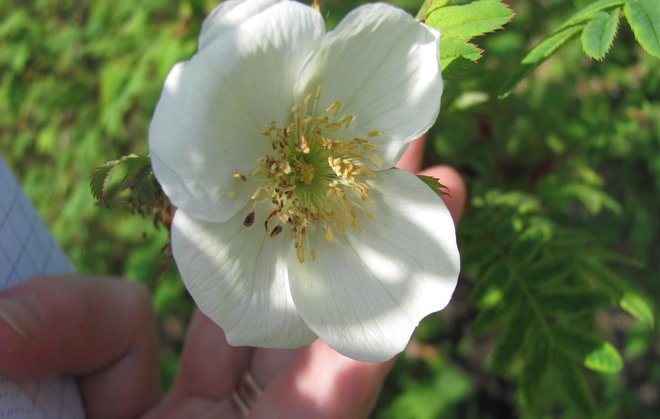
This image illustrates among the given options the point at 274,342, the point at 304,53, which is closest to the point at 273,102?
the point at 304,53

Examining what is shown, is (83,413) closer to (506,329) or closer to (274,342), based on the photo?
(274,342)

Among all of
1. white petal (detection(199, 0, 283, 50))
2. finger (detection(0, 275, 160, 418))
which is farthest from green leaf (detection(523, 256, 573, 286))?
finger (detection(0, 275, 160, 418))

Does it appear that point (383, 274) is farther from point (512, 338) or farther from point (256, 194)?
point (512, 338)

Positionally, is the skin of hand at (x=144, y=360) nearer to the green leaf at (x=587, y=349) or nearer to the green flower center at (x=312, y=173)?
the green flower center at (x=312, y=173)

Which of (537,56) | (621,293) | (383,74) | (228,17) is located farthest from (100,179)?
(621,293)

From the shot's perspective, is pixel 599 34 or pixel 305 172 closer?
pixel 599 34

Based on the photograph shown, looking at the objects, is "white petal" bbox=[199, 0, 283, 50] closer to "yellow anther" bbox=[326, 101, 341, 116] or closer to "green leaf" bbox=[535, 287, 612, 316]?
"yellow anther" bbox=[326, 101, 341, 116]

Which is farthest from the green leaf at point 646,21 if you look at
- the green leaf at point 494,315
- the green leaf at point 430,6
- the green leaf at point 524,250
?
the green leaf at point 494,315
